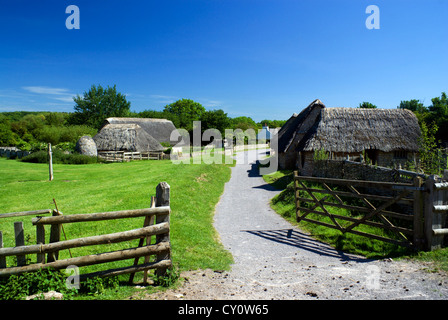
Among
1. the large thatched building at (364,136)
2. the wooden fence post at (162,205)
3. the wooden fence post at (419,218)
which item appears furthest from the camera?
the large thatched building at (364,136)

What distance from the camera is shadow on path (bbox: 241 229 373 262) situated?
7196 millimetres

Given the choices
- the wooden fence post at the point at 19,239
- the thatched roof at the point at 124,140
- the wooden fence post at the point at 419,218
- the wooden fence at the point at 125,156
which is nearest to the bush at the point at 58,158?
the wooden fence at the point at 125,156

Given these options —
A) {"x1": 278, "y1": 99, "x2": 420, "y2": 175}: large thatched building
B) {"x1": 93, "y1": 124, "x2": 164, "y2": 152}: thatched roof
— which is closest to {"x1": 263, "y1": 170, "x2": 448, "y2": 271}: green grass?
{"x1": 278, "y1": 99, "x2": 420, "y2": 175}: large thatched building

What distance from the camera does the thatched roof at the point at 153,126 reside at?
5453 centimetres

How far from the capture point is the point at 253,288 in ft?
17.7

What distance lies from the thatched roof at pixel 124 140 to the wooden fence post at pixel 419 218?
126ft

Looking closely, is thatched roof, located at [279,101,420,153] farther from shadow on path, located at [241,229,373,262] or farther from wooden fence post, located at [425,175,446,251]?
wooden fence post, located at [425,175,446,251]

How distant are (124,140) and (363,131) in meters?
32.6

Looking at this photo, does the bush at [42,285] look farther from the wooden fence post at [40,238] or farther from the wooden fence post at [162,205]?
the wooden fence post at [162,205]

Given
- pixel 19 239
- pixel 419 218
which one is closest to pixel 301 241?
pixel 419 218

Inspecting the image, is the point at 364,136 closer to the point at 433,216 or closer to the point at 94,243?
the point at 433,216
